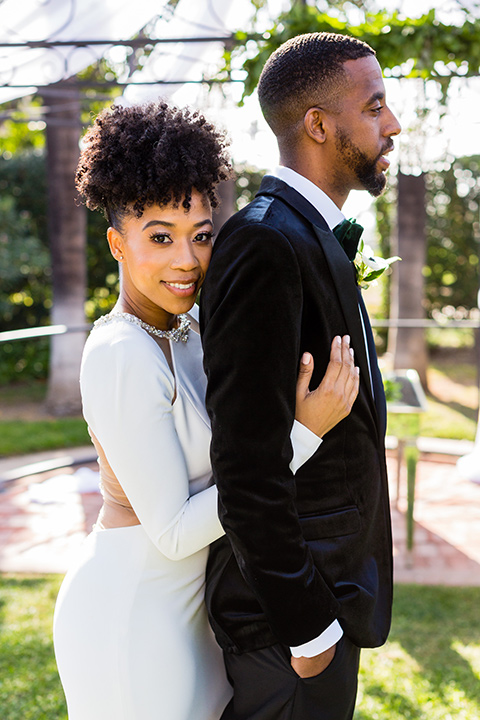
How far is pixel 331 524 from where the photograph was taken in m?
1.53

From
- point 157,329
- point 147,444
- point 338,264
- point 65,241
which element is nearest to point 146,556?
point 147,444

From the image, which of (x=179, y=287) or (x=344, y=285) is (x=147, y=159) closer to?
(x=179, y=287)

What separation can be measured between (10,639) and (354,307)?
9.68 feet

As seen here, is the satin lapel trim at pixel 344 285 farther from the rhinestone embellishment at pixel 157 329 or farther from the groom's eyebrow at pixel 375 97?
the rhinestone embellishment at pixel 157 329

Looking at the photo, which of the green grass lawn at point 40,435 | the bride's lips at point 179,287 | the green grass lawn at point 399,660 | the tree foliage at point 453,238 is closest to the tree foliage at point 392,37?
the bride's lips at point 179,287

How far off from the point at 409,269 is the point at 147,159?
752cm

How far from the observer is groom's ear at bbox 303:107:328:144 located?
1542mm

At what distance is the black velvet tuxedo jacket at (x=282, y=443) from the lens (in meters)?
1.35

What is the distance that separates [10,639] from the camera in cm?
356

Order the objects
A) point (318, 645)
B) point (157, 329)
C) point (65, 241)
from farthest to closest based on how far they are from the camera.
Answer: point (65, 241)
point (157, 329)
point (318, 645)

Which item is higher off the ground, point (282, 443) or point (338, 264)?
point (338, 264)

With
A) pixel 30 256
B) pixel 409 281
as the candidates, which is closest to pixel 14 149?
pixel 30 256

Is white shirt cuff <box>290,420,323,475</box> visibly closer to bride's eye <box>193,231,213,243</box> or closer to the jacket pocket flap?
the jacket pocket flap

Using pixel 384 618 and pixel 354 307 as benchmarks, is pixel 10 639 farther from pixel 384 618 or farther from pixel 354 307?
pixel 354 307
